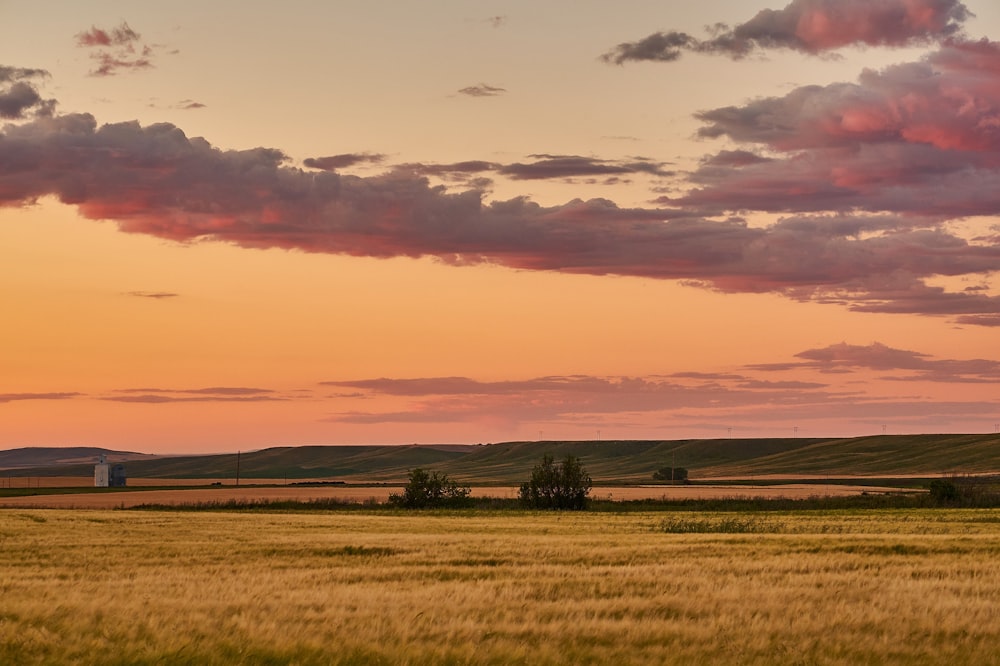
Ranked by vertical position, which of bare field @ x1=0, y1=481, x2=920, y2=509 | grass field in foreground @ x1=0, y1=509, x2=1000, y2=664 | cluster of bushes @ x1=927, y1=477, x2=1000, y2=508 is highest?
grass field in foreground @ x1=0, y1=509, x2=1000, y2=664

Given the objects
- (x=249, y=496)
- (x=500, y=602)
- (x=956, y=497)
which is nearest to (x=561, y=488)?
(x=956, y=497)

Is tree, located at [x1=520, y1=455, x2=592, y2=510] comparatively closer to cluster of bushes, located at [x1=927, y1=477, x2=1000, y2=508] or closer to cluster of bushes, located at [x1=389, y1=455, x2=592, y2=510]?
cluster of bushes, located at [x1=389, y1=455, x2=592, y2=510]

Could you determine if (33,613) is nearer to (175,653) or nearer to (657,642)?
(175,653)

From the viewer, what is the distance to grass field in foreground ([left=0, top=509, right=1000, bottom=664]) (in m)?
17.6

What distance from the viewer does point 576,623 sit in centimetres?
2019

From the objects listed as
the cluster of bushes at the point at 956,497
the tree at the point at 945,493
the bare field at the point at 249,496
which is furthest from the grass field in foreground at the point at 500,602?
the bare field at the point at 249,496

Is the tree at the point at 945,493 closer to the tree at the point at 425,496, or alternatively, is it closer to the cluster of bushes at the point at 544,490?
the cluster of bushes at the point at 544,490

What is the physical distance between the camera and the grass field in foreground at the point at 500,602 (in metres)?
17.6

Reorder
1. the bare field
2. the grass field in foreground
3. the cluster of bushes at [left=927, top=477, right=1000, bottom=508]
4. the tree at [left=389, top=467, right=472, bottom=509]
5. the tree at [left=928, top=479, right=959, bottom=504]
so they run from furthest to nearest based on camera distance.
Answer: the bare field
the tree at [left=389, top=467, right=472, bottom=509]
the tree at [left=928, top=479, right=959, bottom=504]
the cluster of bushes at [left=927, top=477, right=1000, bottom=508]
the grass field in foreground

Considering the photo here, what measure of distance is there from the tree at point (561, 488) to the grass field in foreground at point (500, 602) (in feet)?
204

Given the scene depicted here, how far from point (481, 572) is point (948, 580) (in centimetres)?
1232

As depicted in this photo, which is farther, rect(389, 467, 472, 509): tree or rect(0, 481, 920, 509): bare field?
rect(0, 481, 920, 509): bare field

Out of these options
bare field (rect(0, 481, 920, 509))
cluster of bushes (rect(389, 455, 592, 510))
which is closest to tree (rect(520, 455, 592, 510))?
cluster of bushes (rect(389, 455, 592, 510))

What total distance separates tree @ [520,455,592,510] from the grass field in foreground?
6211 centimetres
